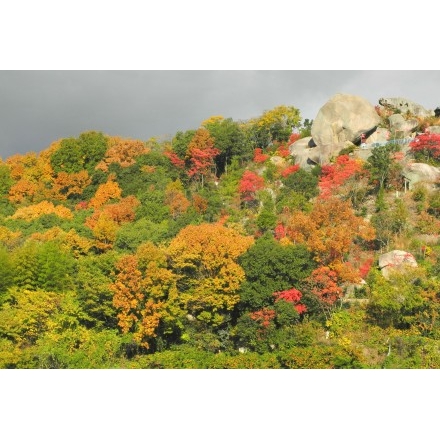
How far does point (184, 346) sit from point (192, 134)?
24.6 meters

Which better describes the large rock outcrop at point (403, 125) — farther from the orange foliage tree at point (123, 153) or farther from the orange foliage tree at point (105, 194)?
the orange foliage tree at point (105, 194)

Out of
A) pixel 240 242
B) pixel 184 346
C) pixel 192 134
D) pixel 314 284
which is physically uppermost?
pixel 192 134

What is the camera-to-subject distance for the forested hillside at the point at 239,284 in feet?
63.7

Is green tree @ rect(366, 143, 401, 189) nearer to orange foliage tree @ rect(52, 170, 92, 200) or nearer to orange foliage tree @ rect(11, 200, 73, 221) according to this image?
orange foliage tree @ rect(11, 200, 73, 221)

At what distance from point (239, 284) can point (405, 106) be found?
92.8 feet

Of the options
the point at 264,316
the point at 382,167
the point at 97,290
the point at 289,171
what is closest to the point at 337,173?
the point at 382,167

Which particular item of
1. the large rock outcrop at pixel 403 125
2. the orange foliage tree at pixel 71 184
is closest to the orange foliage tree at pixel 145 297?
the orange foliage tree at pixel 71 184

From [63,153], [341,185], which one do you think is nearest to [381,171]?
[341,185]

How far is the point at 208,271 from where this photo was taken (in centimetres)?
2227

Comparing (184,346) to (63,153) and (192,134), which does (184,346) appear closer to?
(192,134)

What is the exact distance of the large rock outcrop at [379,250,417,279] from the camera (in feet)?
76.3

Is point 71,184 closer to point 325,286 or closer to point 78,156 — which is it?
point 78,156

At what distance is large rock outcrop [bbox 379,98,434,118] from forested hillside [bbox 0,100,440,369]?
7.95 metres

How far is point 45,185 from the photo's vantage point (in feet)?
142
